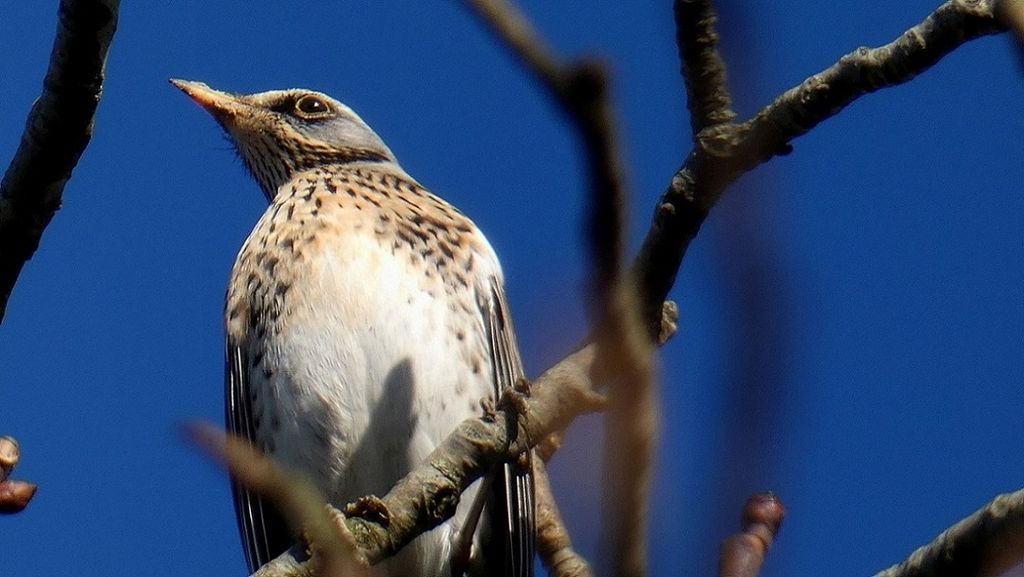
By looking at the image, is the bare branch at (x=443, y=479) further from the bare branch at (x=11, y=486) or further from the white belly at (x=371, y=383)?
the white belly at (x=371, y=383)

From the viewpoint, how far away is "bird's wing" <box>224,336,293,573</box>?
19.2ft

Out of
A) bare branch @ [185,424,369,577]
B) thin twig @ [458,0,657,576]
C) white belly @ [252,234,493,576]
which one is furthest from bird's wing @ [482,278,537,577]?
thin twig @ [458,0,657,576]

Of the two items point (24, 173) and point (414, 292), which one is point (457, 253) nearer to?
point (414, 292)

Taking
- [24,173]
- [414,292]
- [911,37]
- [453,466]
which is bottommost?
[453,466]

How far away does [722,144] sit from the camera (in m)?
2.77

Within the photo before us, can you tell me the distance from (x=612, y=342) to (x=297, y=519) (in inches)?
26.9

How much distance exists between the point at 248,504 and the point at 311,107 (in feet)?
8.38

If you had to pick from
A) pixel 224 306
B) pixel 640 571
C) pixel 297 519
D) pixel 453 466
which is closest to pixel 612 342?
pixel 640 571

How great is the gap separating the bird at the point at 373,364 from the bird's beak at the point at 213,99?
4.99 feet

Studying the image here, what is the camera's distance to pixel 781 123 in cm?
291

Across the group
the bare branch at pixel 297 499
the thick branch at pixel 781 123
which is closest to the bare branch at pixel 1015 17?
the thick branch at pixel 781 123

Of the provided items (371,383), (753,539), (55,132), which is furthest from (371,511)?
(371,383)

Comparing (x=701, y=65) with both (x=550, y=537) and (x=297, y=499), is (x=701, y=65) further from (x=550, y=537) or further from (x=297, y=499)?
(x=550, y=537)

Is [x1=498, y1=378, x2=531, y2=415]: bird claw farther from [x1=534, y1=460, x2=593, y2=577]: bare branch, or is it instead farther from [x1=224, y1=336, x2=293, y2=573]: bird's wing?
[x1=224, y1=336, x2=293, y2=573]: bird's wing
